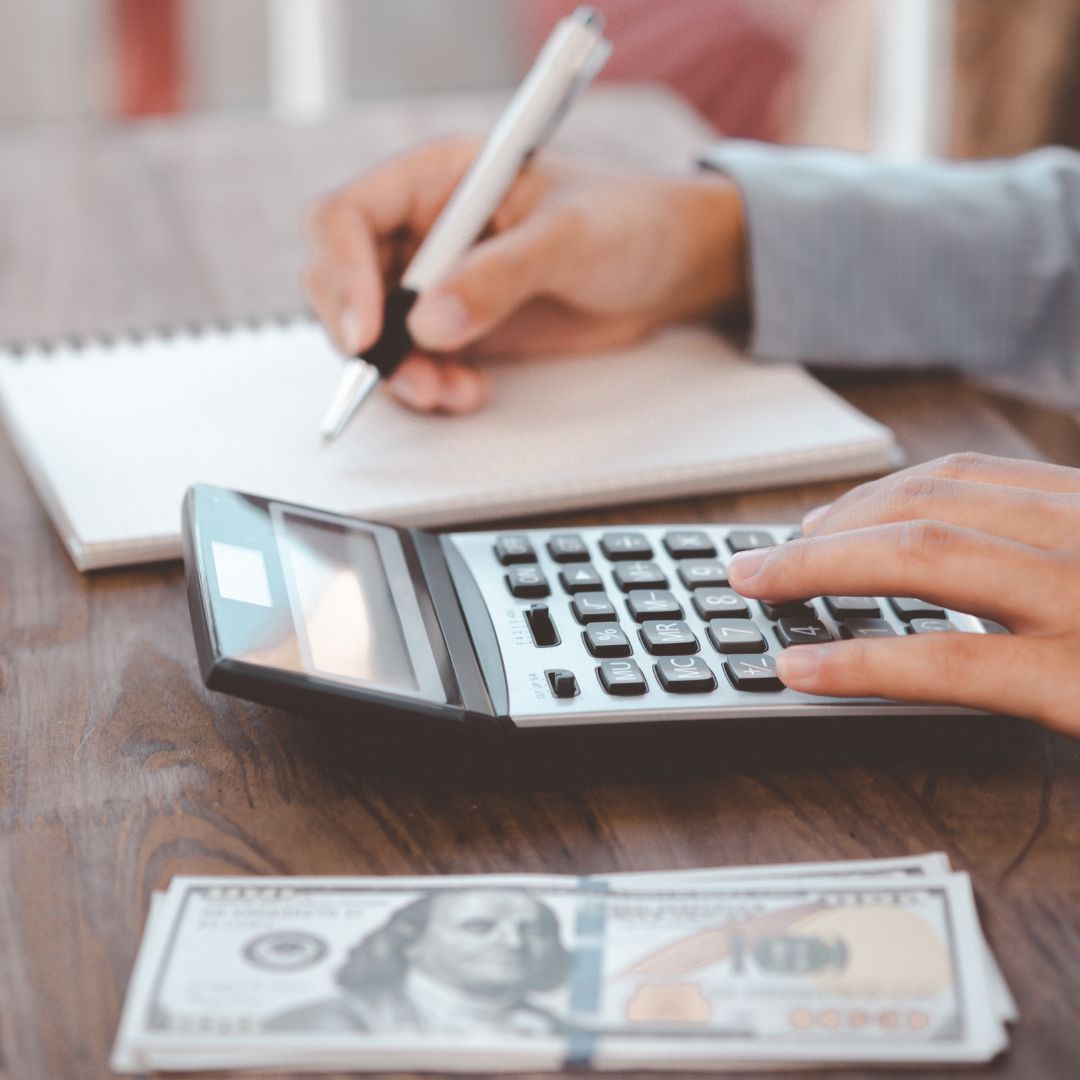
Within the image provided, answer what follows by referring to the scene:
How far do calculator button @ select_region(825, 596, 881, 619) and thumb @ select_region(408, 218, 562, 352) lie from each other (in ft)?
0.90

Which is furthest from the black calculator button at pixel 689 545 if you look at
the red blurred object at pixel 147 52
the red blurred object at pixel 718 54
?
the red blurred object at pixel 147 52

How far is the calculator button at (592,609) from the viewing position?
489mm

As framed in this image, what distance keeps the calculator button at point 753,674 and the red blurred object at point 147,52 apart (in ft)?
6.30

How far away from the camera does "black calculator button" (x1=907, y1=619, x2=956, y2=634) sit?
477 mm

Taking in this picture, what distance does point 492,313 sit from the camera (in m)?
0.71

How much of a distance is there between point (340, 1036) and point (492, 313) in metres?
0.44

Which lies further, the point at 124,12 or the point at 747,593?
the point at 124,12

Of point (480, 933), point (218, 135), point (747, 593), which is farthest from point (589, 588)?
point (218, 135)

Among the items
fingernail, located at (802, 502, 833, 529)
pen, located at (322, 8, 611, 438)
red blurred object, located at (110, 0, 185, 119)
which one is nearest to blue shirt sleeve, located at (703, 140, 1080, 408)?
pen, located at (322, 8, 611, 438)

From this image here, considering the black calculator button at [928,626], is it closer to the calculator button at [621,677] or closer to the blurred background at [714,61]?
the calculator button at [621,677]

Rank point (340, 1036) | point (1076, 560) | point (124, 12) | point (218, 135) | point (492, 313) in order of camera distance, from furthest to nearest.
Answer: point (124, 12) < point (218, 135) < point (492, 313) < point (1076, 560) < point (340, 1036)

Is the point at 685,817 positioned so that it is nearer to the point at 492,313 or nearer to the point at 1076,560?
the point at 1076,560

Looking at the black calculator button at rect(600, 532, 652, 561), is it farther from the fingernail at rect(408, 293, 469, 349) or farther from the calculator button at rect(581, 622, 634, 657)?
the fingernail at rect(408, 293, 469, 349)

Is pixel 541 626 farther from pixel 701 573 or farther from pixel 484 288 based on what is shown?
pixel 484 288
